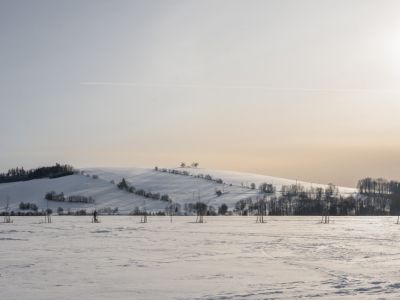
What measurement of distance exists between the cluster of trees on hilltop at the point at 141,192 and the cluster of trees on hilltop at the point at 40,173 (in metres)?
25.3

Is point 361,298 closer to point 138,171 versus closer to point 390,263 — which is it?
point 390,263

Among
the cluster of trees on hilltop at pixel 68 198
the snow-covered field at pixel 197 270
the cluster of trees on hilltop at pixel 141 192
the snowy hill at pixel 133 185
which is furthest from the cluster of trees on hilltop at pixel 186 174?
the snow-covered field at pixel 197 270

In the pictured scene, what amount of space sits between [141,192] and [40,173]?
4336cm

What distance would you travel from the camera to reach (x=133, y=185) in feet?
536

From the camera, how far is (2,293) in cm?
1468

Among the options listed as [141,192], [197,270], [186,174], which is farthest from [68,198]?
[197,270]

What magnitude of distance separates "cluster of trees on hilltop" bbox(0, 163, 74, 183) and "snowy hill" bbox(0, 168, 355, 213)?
5240 mm

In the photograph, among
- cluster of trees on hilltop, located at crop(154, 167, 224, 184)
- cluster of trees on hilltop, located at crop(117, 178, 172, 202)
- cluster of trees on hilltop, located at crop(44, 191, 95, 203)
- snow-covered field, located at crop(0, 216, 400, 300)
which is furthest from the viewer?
cluster of trees on hilltop, located at crop(154, 167, 224, 184)

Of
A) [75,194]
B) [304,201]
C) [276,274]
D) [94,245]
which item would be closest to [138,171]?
[75,194]

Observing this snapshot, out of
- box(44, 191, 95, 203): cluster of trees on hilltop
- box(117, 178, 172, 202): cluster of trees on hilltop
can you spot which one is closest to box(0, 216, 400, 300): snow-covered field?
box(44, 191, 95, 203): cluster of trees on hilltop

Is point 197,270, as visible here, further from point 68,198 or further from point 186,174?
point 186,174

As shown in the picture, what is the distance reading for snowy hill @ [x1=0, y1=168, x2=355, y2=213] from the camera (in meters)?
144

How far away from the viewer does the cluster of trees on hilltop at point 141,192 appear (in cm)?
14862

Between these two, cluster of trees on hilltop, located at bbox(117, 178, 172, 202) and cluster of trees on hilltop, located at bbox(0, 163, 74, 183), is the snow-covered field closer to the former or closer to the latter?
cluster of trees on hilltop, located at bbox(117, 178, 172, 202)
